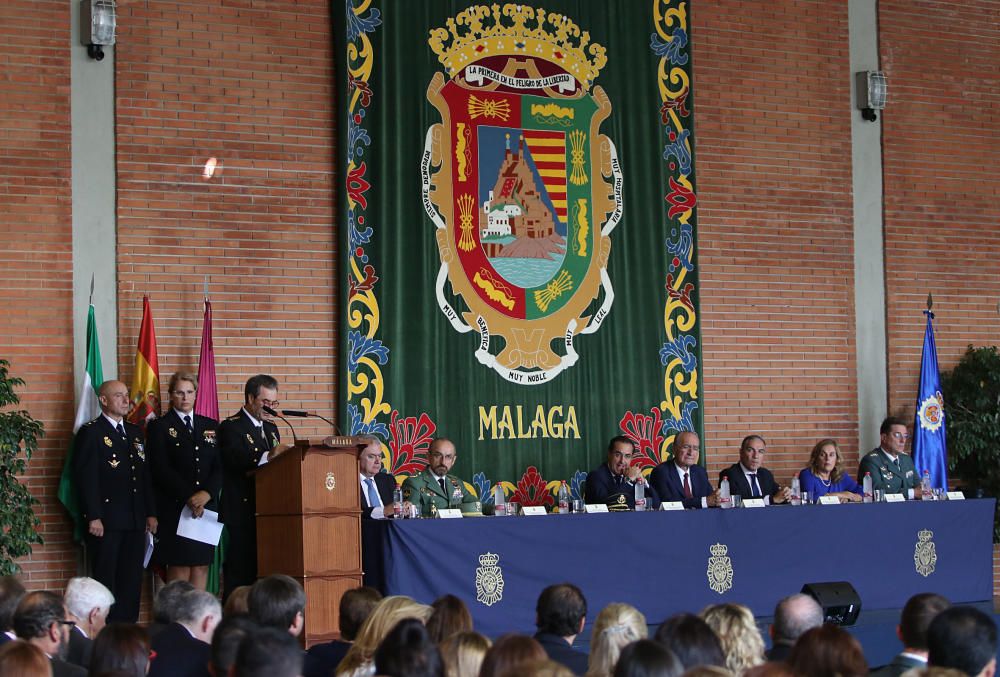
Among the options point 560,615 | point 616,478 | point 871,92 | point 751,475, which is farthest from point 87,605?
point 871,92

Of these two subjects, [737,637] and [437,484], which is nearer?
→ [737,637]

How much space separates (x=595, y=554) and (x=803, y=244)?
3798mm

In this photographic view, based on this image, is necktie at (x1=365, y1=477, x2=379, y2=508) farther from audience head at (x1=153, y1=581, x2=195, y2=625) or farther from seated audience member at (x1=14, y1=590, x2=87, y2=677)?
seated audience member at (x1=14, y1=590, x2=87, y2=677)

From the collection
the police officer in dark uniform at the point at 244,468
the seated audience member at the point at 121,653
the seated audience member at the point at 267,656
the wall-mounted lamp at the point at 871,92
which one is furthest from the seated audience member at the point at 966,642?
the wall-mounted lamp at the point at 871,92

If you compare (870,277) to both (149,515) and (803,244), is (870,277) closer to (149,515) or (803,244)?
(803,244)

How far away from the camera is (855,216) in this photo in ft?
35.5

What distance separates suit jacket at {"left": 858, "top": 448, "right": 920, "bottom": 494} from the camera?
32.5 feet

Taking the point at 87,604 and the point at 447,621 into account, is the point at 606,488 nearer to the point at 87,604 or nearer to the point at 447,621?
the point at 87,604

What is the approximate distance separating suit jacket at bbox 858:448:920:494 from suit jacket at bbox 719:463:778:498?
2.51 feet

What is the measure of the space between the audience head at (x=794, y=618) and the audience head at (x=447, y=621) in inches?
39.2

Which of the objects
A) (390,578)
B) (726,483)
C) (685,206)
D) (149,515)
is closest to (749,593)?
(726,483)

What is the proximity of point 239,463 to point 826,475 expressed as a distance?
4435mm

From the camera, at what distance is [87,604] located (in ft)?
15.7

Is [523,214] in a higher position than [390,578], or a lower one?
higher
